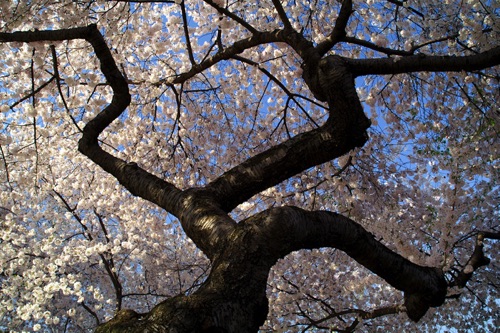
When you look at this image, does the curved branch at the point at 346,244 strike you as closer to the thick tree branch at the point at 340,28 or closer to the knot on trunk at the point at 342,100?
the knot on trunk at the point at 342,100

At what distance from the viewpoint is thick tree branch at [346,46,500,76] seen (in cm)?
325

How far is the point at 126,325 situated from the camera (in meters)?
2.00

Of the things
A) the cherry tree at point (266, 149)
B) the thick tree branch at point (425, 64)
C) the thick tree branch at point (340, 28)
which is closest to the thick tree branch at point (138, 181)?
the cherry tree at point (266, 149)

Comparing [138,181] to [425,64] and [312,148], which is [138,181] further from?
[425,64]

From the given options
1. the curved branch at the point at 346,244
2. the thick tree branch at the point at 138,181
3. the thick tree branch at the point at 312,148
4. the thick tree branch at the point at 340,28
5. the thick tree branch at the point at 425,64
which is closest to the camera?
the curved branch at the point at 346,244

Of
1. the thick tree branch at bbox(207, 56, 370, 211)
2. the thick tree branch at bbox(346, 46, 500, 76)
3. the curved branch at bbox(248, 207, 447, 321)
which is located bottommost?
the curved branch at bbox(248, 207, 447, 321)

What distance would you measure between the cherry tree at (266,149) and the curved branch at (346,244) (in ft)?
0.04

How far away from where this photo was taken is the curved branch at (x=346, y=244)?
2.40m

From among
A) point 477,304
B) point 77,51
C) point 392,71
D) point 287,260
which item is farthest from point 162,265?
point 392,71

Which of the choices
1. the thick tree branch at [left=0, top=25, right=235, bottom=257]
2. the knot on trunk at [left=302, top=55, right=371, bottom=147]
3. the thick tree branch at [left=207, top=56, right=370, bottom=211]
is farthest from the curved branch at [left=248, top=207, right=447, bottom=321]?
the knot on trunk at [left=302, top=55, right=371, bottom=147]

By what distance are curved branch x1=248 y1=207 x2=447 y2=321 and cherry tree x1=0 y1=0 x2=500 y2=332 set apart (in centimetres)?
1

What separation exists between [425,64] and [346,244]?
166 cm

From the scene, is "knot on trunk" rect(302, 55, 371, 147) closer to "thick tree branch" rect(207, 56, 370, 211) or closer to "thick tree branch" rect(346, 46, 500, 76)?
"thick tree branch" rect(207, 56, 370, 211)

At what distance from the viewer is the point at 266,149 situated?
231 inches
